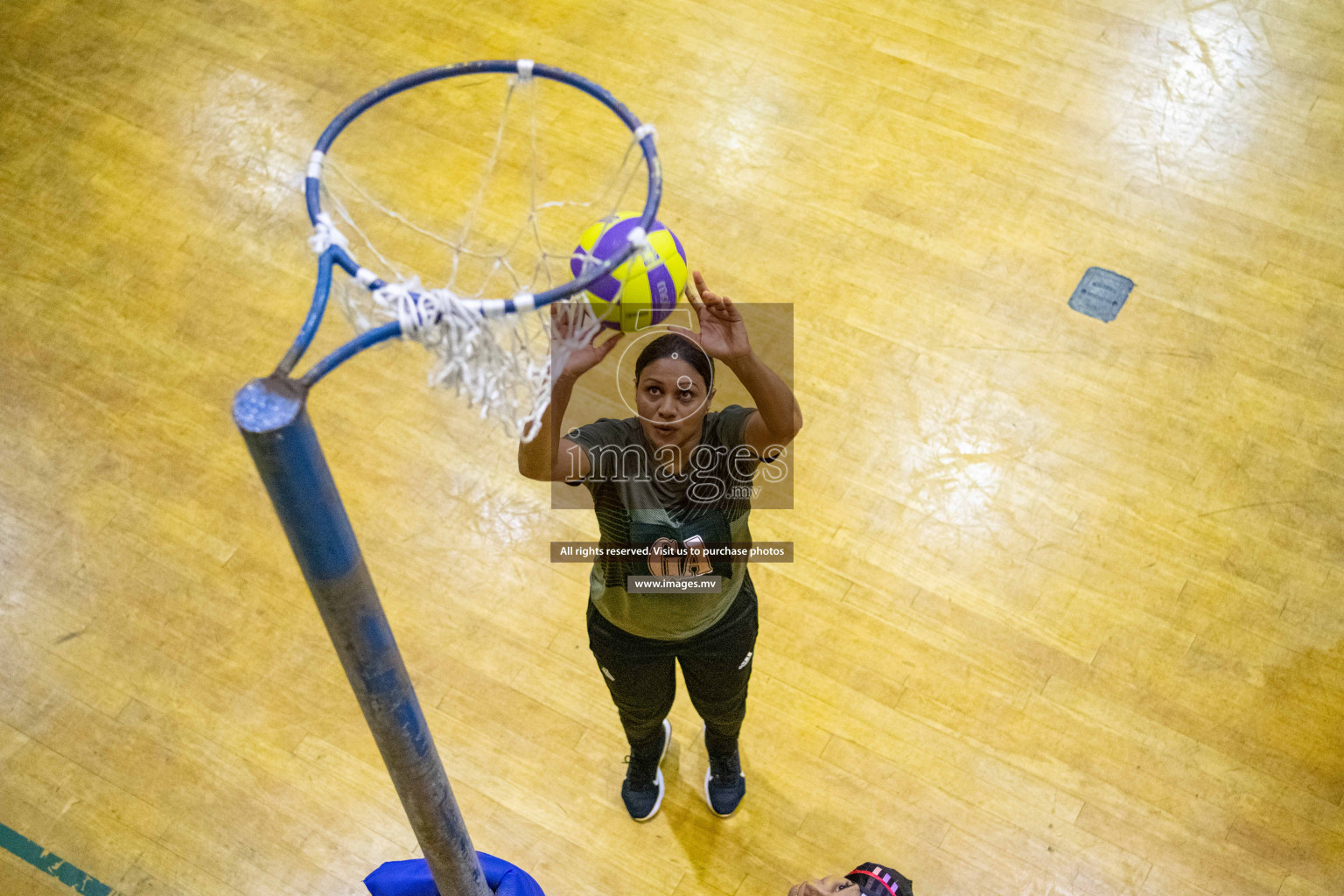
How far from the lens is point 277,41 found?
4.70 metres

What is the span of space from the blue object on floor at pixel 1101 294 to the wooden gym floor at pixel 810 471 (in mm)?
64

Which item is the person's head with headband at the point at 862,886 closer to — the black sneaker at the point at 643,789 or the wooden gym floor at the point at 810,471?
the wooden gym floor at the point at 810,471

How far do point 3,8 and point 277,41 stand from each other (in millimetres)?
1280

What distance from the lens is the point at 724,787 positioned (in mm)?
3000

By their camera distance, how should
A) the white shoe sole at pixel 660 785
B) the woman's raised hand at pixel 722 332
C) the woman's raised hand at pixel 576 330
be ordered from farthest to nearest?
1. the white shoe sole at pixel 660 785
2. the woman's raised hand at pixel 722 332
3. the woman's raised hand at pixel 576 330

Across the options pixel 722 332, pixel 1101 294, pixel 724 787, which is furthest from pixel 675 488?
pixel 1101 294

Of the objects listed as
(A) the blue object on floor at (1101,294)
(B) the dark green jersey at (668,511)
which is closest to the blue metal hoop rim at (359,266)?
(B) the dark green jersey at (668,511)

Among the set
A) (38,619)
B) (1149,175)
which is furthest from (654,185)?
Result: (1149,175)

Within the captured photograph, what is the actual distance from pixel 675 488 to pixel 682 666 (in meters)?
0.53

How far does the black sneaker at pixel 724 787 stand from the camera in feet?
9.73

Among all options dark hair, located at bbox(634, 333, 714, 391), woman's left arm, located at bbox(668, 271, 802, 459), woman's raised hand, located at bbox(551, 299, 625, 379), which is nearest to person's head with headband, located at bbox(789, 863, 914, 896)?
woman's left arm, located at bbox(668, 271, 802, 459)

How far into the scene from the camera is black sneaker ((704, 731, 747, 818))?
117 inches

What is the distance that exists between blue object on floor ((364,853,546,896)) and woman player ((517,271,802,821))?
48cm

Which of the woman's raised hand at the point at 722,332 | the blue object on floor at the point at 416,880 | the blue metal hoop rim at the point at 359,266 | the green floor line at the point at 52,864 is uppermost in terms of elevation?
the blue metal hoop rim at the point at 359,266
